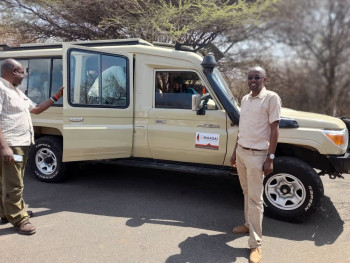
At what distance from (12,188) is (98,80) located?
2.00 metres

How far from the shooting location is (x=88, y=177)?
5.60m

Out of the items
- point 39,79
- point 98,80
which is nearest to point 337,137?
point 98,80

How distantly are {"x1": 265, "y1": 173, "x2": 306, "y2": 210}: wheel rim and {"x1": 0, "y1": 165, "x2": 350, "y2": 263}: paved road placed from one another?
259 mm

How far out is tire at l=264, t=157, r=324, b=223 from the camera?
12.2 ft

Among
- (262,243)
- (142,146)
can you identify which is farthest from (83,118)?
(262,243)

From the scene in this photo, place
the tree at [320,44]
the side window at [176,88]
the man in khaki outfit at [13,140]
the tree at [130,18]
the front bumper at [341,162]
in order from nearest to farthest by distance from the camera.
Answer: the man in khaki outfit at [13,140] → the front bumper at [341,162] → the side window at [176,88] → the tree at [320,44] → the tree at [130,18]

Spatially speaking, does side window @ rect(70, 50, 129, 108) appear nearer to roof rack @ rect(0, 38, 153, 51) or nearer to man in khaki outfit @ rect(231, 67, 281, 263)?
roof rack @ rect(0, 38, 153, 51)

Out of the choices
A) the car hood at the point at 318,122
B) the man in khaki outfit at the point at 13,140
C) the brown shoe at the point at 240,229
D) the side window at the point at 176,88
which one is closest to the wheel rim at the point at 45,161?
the man in khaki outfit at the point at 13,140

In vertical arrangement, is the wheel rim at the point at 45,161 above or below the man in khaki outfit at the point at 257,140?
below

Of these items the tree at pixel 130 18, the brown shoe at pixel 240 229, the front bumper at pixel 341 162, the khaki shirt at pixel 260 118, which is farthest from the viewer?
the tree at pixel 130 18

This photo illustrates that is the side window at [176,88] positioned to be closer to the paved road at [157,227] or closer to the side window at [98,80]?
the side window at [98,80]

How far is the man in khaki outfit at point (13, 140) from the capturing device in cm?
321

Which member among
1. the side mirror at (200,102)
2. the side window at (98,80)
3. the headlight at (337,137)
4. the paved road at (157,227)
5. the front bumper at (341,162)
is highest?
the side window at (98,80)

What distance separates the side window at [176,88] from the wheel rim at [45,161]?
7.01 feet
